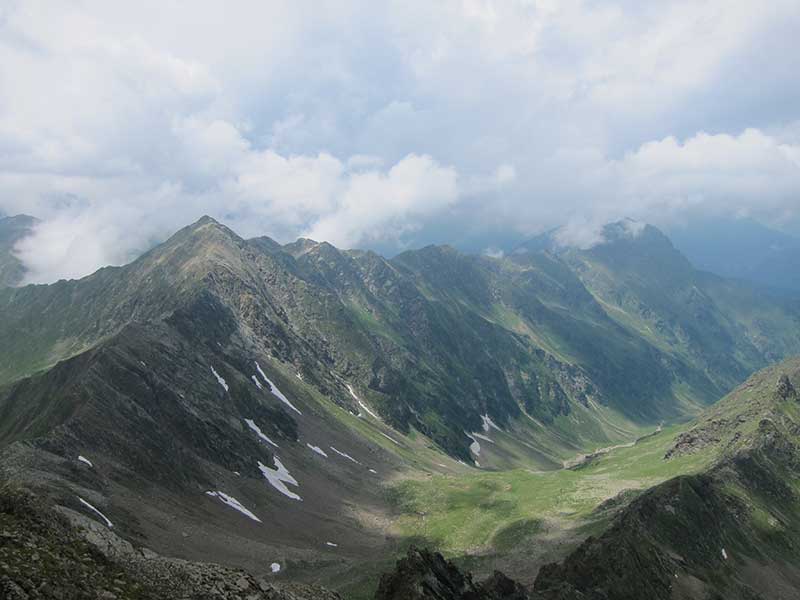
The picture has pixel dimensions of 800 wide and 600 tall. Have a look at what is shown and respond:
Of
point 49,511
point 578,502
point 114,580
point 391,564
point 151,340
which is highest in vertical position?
point 151,340

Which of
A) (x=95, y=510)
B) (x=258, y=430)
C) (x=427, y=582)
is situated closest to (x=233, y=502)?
(x=95, y=510)

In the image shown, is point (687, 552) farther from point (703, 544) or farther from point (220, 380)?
point (220, 380)

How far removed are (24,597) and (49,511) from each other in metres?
9.07

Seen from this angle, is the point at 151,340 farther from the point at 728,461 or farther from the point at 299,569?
the point at 728,461

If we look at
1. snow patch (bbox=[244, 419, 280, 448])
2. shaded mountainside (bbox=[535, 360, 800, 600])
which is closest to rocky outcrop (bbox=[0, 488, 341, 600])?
shaded mountainside (bbox=[535, 360, 800, 600])

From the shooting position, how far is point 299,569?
99812mm

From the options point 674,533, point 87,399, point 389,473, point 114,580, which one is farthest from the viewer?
point 389,473

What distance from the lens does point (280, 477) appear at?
15425 centimetres

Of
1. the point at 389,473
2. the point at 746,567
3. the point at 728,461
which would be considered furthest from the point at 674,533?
the point at 389,473

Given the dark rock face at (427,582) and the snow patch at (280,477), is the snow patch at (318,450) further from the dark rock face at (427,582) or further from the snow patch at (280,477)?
the dark rock face at (427,582)

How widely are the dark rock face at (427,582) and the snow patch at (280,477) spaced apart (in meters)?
90.1

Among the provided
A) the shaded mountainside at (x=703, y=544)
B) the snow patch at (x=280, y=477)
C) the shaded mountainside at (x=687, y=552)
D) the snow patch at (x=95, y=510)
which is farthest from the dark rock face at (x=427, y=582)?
the snow patch at (x=280, y=477)

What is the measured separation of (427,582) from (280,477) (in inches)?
4166

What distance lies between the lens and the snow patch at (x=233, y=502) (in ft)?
401
